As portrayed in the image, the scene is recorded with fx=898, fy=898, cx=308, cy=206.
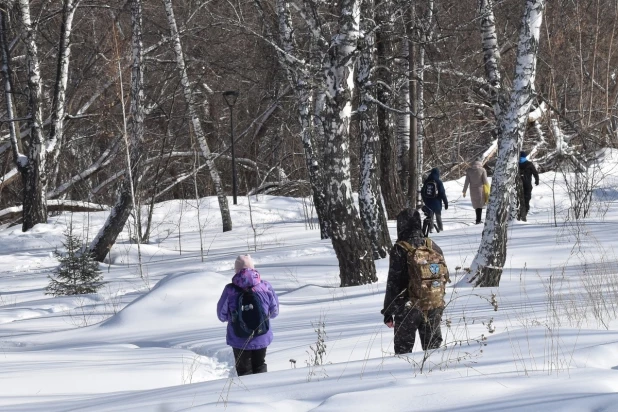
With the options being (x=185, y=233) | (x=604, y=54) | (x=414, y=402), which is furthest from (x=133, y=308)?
(x=604, y=54)

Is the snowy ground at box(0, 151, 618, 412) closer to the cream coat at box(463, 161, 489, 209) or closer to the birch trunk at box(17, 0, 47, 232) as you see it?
the birch trunk at box(17, 0, 47, 232)

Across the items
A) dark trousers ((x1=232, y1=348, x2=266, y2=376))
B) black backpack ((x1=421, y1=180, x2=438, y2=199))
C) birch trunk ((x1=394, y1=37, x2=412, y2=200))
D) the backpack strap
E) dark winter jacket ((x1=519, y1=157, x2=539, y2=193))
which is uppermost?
birch trunk ((x1=394, y1=37, x2=412, y2=200))

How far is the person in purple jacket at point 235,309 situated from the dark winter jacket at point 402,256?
43.4 inches

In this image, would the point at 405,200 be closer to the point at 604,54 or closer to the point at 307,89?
the point at 307,89

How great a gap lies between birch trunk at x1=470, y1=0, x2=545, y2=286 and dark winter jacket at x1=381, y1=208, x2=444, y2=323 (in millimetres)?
4270

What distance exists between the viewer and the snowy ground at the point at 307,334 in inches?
185

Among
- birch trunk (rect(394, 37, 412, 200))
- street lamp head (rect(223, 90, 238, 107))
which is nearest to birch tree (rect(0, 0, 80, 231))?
street lamp head (rect(223, 90, 238, 107))

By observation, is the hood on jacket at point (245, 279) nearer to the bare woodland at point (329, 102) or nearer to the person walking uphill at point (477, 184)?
the bare woodland at point (329, 102)

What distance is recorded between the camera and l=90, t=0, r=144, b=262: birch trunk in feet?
52.7

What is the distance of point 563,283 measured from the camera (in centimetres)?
1023

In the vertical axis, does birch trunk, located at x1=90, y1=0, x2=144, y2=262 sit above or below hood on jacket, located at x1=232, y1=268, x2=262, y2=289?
above

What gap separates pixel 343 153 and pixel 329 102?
0.65 metres

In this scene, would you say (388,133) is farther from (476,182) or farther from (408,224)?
(408,224)

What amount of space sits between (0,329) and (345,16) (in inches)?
220
